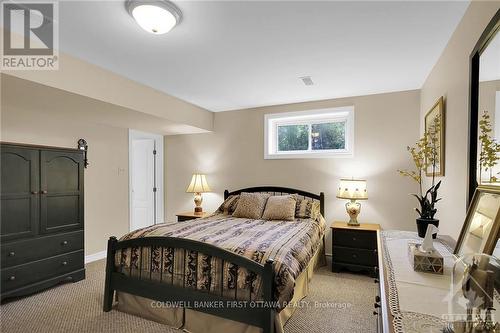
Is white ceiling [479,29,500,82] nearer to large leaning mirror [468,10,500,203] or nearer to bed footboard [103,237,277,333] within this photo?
large leaning mirror [468,10,500,203]

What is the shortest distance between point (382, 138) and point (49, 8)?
383 cm

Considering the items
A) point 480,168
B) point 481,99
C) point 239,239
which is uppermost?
point 481,99

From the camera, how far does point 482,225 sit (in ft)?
3.73

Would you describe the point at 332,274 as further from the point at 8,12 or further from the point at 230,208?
the point at 8,12

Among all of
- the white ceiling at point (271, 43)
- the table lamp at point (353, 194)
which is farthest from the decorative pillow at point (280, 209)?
the white ceiling at point (271, 43)

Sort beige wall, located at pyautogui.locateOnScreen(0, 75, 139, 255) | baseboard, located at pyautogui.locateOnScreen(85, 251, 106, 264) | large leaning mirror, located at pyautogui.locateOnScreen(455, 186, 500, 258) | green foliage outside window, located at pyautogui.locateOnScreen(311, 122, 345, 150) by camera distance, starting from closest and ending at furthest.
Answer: large leaning mirror, located at pyautogui.locateOnScreen(455, 186, 500, 258) → beige wall, located at pyautogui.locateOnScreen(0, 75, 139, 255) → baseboard, located at pyautogui.locateOnScreen(85, 251, 106, 264) → green foliage outside window, located at pyautogui.locateOnScreen(311, 122, 345, 150)

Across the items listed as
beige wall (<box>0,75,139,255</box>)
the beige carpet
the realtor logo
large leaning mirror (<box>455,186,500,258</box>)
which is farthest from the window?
the realtor logo

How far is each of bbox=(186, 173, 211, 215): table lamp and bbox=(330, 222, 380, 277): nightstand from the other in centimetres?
225

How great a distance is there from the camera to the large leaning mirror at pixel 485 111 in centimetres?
121

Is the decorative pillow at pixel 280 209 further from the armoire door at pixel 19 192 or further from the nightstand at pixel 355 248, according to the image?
the armoire door at pixel 19 192

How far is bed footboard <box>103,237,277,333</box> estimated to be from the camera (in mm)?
1842

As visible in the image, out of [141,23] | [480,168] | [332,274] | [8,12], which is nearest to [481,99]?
[480,168]

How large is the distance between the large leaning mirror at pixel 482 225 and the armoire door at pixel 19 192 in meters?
3.65

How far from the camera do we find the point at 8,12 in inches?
75.9
